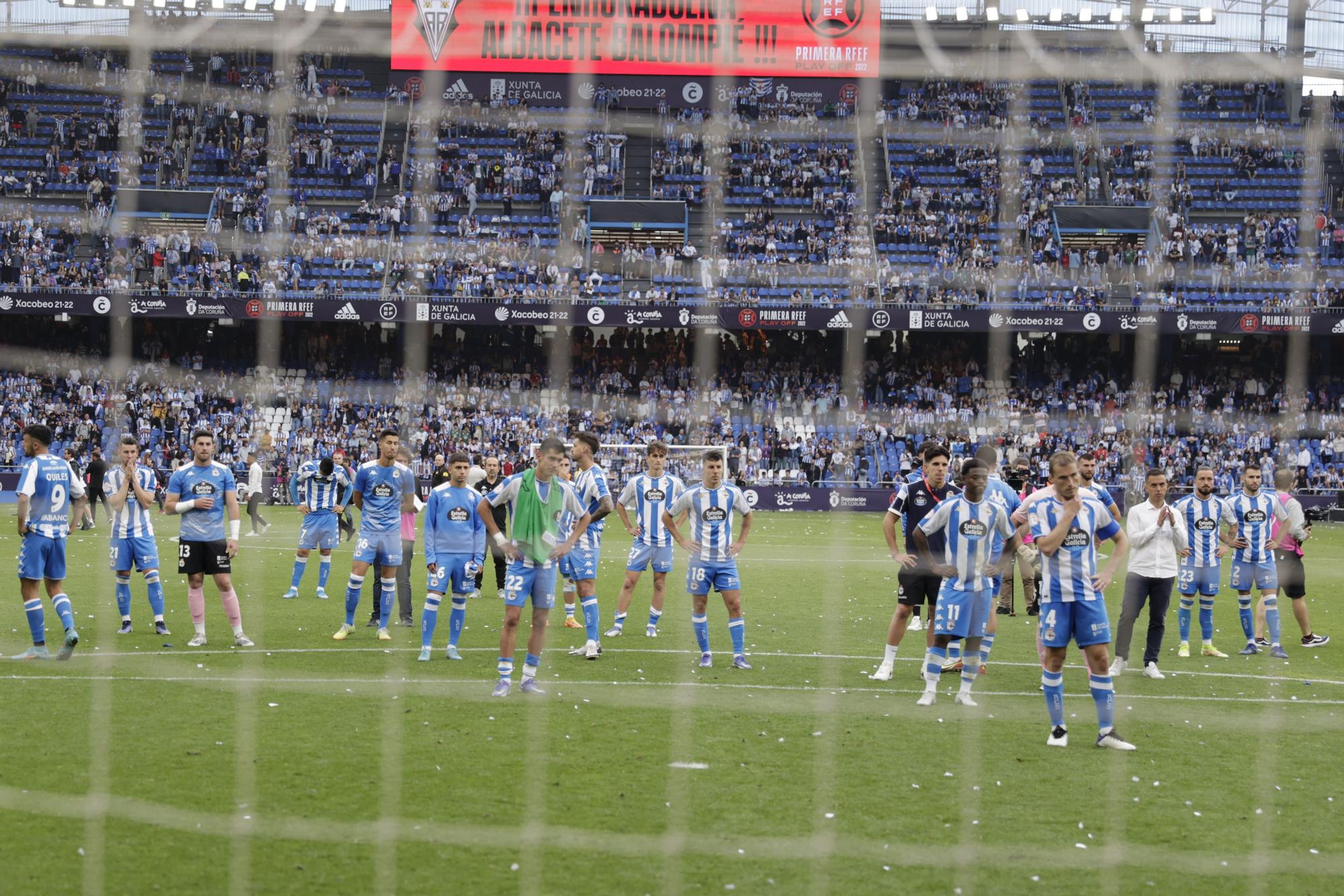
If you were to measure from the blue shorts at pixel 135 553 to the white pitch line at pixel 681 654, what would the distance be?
3.69ft

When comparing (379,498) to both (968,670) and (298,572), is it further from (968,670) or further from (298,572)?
(968,670)

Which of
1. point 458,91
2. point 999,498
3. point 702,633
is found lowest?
point 702,633

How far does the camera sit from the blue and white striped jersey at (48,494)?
Answer: 9969 millimetres

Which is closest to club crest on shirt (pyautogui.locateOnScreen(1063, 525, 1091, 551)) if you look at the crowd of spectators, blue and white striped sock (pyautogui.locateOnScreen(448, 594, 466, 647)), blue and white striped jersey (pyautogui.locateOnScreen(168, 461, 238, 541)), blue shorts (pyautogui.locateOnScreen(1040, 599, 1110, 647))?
blue shorts (pyautogui.locateOnScreen(1040, 599, 1110, 647))

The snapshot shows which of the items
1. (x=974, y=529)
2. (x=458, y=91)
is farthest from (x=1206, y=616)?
(x=458, y=91)

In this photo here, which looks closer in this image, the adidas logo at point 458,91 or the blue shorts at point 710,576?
the blue shorts at point 710,576

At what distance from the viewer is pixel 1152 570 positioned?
34.9 ft

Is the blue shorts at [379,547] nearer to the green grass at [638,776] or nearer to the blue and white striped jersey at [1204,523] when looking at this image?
the green grass at [638,776]

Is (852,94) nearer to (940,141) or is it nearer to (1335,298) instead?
(940,141)

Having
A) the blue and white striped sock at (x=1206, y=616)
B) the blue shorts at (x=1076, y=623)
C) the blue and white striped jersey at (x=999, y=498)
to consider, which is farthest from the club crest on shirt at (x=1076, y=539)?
the blue and white striped sock at (x=1206, y=616)

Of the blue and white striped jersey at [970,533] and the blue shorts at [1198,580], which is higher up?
the blue and white striped jersey at [970,533]

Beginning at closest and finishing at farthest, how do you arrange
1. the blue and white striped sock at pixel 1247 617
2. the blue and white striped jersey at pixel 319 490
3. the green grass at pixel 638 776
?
the green grass at pixel 638 776 < the blue and white striped sock at pixel 1247 617 < the blue and white striped jersey at pixel 319 490

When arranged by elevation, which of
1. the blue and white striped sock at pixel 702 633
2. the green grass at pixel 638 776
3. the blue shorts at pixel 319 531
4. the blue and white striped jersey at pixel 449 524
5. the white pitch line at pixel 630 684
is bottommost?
the white pitch line at pixel 630 684

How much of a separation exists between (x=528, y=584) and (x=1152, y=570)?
4950 millimetres
